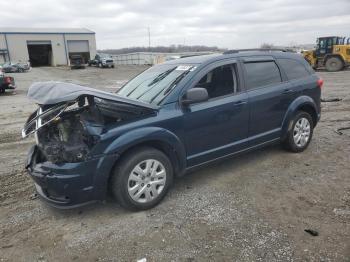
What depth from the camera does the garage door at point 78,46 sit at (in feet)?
185

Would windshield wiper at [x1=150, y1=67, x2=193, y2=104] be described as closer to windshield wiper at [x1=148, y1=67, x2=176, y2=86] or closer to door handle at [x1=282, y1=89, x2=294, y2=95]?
windshield wiper at [x1=148, y1=67, x2=176, y2=86]

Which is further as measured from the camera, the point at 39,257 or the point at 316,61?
the point at 316,61

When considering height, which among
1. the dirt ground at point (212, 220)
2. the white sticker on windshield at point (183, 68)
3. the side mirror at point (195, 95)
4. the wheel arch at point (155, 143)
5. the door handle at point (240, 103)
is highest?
the white sticker on windshield at point (183, 68)

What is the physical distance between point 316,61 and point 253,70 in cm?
2346

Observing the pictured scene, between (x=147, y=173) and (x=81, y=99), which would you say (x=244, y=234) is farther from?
(x=81, y=99)

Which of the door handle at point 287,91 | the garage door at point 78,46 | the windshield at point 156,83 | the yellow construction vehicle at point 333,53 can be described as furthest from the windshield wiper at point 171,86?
the garage door at point 78,46

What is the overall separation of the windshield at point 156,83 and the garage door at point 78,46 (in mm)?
55835

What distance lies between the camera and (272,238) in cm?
316

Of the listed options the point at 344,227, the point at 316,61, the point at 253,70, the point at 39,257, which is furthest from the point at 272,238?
the point at 316,61

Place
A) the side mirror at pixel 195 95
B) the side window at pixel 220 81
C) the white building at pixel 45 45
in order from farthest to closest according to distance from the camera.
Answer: the white building at pixel 45 45 → the side window at pixel 220 81 → the side mirror at pixel 195 95

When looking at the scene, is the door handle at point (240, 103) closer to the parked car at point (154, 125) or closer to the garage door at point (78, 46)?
the parked car at point (154, 125)

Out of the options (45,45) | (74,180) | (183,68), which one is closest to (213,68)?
(183,68)

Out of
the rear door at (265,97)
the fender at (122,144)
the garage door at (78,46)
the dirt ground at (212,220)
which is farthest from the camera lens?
the garage door at (78,46)

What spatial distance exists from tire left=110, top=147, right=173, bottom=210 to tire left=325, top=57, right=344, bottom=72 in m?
24.3
